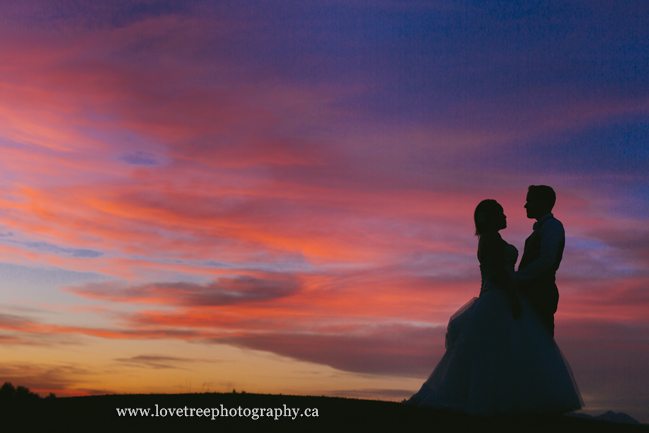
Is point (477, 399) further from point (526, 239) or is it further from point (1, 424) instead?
point (1, 424)

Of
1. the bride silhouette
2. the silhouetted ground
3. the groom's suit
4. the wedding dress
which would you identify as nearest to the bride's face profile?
the bride silhouette

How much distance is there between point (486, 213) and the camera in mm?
9133

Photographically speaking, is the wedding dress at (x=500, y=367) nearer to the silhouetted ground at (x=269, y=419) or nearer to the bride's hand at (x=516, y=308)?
the bride's hand at (x=516, y=308)

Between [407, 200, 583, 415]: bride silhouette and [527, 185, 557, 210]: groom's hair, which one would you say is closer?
Answer: [407, 200, 583, 415]: bride silhouette

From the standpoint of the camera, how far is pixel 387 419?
8.32 metres

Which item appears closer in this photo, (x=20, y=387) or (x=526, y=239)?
(x=526, y=239)

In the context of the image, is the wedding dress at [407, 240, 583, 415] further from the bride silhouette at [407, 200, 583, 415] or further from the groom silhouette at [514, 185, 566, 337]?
the groom silhouette at [514, 185, 566, 337]

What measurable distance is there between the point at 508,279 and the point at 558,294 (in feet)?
3.92

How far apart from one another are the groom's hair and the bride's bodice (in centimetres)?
122

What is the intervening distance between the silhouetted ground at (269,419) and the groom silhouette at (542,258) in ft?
6.57

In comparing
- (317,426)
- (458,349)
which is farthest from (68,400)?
(458,349)

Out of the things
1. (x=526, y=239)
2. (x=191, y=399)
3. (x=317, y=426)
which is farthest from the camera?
(x=191, y=399)

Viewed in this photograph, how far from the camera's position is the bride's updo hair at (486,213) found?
912 centimetres

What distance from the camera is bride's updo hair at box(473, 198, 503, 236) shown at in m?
9.12
